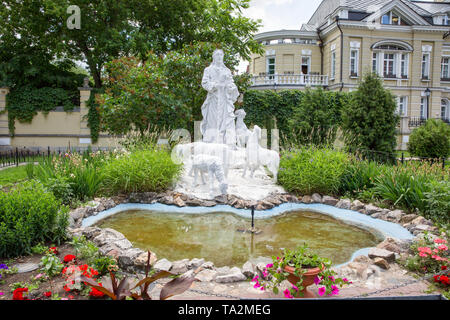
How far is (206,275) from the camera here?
345 cm

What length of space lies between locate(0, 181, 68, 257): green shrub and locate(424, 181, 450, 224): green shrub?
5.88m

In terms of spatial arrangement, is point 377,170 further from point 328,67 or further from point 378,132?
point 328,67

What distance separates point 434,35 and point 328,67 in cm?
790

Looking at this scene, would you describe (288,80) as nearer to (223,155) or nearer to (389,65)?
(389,65)

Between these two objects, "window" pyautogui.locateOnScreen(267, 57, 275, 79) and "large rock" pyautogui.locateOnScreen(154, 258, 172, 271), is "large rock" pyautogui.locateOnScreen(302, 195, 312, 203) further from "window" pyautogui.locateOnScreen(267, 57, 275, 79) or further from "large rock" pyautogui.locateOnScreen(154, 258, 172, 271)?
"window" pyautogui.locateOnScreen(267, 57, 275, 79)

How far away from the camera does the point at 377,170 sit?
7.29 metres

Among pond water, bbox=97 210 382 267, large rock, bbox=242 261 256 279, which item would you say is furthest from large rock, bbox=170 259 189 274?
large rock, bbox=242 261 256 279

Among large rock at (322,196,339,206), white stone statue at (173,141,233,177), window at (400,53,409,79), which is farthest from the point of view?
window at (400,53,409,79)

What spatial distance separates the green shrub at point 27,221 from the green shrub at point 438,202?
19.3 feet

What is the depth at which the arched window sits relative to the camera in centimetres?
2323

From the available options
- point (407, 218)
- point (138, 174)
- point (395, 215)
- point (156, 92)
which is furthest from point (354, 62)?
point (138, 174)

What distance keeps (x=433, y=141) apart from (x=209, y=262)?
12323mm

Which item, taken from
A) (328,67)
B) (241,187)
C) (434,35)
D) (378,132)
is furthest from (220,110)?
(434,35)

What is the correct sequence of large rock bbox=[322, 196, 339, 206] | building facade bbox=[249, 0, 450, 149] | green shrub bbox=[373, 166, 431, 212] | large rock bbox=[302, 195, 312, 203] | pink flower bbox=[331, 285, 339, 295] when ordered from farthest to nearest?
building facade bbox=[249, 0, 450, 149], large rock bbox=[302, 195, 312, 203], large rock bbox=[322, 196, 339, 206], green shrub bbox=[373, 166, 431, 212], pink flower bbox=[331, 285, 339, 295]
